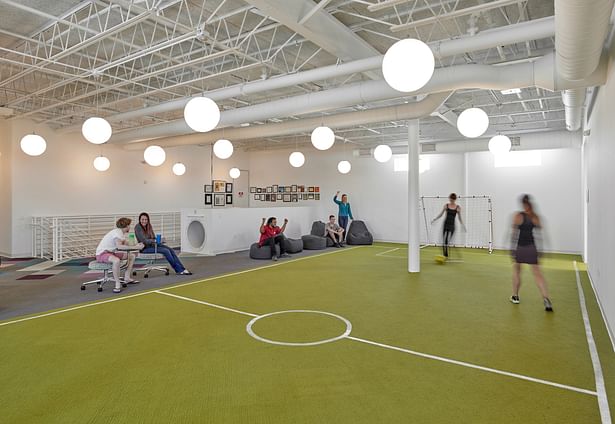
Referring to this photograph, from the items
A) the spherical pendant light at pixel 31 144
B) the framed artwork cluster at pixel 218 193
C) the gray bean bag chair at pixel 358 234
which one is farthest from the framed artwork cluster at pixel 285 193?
the spherical pendant light at pixel 31 144

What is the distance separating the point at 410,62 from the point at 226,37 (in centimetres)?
370

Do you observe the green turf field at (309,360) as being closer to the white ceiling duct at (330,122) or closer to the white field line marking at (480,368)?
the white field line marking at (480,368)

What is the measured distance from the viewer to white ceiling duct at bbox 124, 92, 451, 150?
24.3 ft

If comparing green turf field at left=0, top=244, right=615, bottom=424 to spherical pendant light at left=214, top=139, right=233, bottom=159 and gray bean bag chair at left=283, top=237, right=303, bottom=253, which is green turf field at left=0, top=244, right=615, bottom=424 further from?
gray bean bag chair at left=283, top=237, right=303, bottom=253

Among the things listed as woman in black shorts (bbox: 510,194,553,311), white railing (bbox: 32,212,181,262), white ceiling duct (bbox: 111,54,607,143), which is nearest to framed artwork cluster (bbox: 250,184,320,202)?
white railing (bbox: 32,212,181,262)

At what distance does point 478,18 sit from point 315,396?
5.05 metres

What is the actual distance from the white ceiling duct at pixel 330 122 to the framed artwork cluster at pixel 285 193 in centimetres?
569

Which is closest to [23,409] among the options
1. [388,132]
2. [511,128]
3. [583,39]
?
[583,39]

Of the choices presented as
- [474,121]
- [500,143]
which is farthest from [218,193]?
[474,121]

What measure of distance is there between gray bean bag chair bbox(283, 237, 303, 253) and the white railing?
5222mm

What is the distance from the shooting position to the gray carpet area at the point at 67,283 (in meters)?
5.81

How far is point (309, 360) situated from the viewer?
3688mm

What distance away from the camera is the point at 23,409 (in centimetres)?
285

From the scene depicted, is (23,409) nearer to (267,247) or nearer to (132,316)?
(132,316)
